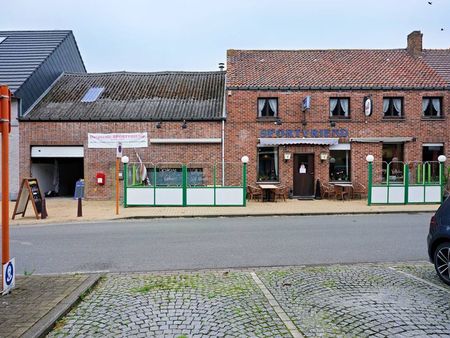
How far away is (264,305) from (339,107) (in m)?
16.6

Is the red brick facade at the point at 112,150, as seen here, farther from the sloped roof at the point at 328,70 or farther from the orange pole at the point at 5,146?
the orange pole at the point at 5,146

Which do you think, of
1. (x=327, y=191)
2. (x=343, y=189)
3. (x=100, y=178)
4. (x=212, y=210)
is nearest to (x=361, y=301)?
(x=212, y=210)

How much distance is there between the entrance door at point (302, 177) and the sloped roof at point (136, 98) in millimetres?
4770

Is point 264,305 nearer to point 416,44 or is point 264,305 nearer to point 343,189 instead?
point 343,189

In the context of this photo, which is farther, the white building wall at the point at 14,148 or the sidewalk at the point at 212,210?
the white building wall at the point at 14,148

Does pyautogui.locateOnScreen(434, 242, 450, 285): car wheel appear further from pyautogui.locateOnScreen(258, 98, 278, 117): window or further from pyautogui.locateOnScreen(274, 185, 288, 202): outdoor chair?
pyautogui.locateOnScreen(258, 98, 278, 117): window

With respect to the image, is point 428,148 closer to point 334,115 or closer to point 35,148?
point 334,115

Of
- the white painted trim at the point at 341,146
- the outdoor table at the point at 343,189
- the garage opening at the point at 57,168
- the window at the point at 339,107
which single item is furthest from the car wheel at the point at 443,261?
the garage opening at the point at 57,168

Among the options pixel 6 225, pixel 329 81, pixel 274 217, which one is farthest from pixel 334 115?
pixel 6 225

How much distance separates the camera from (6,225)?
492cm

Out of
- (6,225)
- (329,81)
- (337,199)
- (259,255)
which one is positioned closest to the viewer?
(6,225)

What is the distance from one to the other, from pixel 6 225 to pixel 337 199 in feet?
51.8

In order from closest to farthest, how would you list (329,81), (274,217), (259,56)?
Result: 1. (274,217)
2. (329,81)
3. (259,56)

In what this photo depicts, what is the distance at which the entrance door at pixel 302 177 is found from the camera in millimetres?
18953
